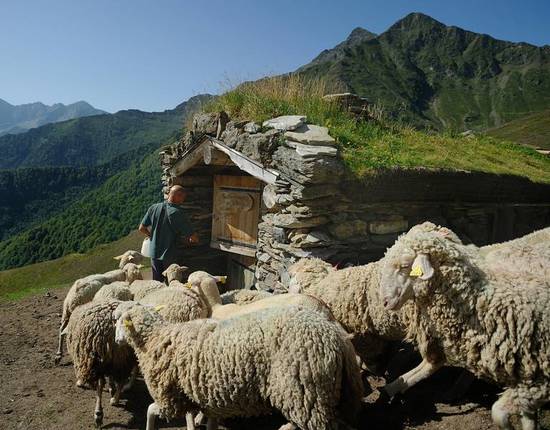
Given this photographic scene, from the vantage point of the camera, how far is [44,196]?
85938mm

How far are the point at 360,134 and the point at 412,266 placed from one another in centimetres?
507

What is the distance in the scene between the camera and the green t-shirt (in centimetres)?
738

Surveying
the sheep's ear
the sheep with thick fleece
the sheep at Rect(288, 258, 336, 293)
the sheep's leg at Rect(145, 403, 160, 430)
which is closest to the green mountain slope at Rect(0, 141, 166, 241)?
the sheep with thick fleece

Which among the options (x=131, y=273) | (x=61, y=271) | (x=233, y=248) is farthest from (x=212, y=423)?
(x=61, y=271)

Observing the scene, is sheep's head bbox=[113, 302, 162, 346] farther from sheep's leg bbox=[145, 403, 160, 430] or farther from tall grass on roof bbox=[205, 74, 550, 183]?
tall grass on roof bbox=[205, 74, 550, 183]

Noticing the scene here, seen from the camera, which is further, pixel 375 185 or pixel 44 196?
pixel 44 196

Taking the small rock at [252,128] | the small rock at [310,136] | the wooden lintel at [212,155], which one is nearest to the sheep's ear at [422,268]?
the small rock at [310,136]

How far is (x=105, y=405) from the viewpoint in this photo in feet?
17.2

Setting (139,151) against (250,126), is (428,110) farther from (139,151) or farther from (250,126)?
(250,126)

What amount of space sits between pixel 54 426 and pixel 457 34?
18763 centimetres

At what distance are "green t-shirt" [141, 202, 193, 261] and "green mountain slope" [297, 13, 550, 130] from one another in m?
95.8

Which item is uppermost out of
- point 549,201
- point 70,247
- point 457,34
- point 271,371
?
point 457,34

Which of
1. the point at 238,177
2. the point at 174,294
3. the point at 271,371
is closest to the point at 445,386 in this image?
the point at 271,371

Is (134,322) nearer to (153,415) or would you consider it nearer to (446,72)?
(153,415)
